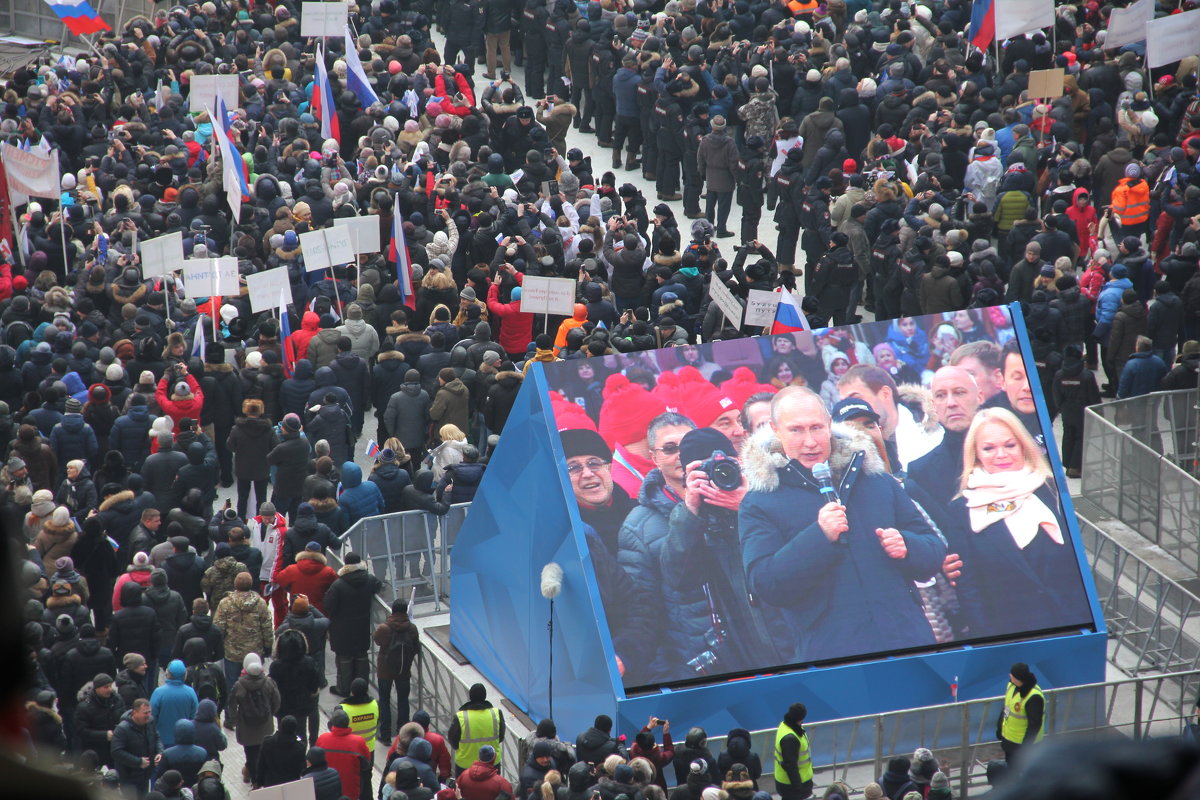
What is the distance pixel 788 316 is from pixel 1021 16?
8778mm

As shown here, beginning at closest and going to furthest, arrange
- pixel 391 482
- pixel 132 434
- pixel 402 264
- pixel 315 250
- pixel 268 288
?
1. pixel 391 482
2. pixel 132 434
3. pixel 268 288
4. pixel 315 250
5. pixel 402 264

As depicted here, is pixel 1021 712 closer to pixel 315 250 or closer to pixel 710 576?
pixel 710 576

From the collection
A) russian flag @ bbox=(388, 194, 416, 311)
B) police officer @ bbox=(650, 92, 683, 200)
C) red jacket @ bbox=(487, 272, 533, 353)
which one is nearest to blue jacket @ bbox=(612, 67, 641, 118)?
police officer @ bbox=(650, 92, 683, 200)

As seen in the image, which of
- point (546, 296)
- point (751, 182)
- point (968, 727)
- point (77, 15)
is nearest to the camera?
point (968, 727)

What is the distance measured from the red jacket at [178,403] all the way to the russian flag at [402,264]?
321cm

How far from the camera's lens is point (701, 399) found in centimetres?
1209

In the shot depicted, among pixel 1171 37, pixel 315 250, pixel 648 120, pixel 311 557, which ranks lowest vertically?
pixel 311 557

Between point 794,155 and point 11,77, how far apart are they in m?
12.1

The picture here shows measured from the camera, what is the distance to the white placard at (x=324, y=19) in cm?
2308

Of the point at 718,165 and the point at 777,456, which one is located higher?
the point at 718,165

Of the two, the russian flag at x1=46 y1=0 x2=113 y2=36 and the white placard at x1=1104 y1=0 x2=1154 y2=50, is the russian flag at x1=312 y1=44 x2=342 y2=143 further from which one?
the white placard at x1=1104 y1=0 x2=1154 y2=50

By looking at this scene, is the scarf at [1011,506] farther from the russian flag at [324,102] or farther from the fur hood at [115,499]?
the russian flag at [324,102]

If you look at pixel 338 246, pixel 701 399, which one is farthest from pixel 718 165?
pixel 701 399

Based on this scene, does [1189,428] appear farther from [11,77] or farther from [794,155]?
[11,77]
